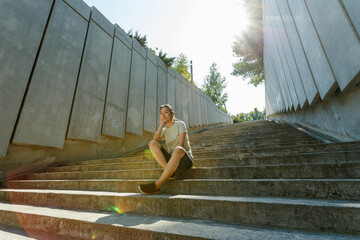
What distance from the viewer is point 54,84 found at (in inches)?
171

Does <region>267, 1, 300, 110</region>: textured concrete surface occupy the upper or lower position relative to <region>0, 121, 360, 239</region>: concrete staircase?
upper

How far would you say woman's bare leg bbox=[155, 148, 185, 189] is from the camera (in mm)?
2104

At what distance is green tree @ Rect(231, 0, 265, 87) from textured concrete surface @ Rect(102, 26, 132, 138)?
1364cm

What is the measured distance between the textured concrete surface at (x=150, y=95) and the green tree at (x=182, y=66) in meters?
10.2

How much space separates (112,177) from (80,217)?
4.38ft

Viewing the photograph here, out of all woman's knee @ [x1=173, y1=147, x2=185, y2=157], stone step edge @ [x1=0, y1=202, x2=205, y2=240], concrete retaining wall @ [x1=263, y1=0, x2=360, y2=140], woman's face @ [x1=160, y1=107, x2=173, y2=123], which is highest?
concrete retaining wall @ [x1=263, y1=0, x2=360, y2=140]

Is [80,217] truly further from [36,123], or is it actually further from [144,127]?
[144,127]

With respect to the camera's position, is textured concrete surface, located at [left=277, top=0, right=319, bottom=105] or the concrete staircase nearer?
the concrete staircase

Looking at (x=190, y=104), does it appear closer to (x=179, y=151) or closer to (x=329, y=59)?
(x=329, y=59)

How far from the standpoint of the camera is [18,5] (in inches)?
153

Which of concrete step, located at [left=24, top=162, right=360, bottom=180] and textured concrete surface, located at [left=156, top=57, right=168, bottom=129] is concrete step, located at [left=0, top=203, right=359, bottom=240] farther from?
textured concrete surface, located at [left=156, top=57, right=168, bottom=129]

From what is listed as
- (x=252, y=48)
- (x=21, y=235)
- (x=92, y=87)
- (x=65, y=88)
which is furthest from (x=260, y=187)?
(x=252, y=48)

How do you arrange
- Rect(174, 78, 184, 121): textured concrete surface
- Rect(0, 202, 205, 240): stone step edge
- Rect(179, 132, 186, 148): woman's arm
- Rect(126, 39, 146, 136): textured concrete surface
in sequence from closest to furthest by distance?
1. Rect(0, 202, 205, 240): stone step edge
2. Rect(179, 132, 186, 148): woman's arm
3. Rect(126, 39, 146, 136): textured concrete surface
4. Rect(174, 78, 184, 121): textured concrete surface

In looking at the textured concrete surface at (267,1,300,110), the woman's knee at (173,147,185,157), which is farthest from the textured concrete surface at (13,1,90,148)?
the textured concrete surface at (267,1,300,110)
